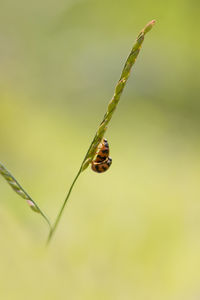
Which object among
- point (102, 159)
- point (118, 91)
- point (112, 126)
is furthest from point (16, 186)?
point (112, 126)

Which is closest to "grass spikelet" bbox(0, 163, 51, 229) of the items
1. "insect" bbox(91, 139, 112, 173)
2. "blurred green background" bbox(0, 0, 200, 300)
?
"blurred green background" bbox(0, 0, 200, 300)

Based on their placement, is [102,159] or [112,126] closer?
[102,159]

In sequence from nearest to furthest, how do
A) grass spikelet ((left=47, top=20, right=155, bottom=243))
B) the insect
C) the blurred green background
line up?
grass spikelet ((left=47, top=20, right=155, bottom=243)) → the insect → the blurred green background

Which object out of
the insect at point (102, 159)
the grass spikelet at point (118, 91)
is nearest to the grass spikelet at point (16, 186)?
the grass spikelet at point (118, 91)

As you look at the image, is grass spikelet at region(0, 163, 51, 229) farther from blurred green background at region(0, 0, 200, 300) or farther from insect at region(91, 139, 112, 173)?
insect at region(91, 139, 112, 173)

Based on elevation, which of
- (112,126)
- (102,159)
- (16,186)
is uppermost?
(16,186)

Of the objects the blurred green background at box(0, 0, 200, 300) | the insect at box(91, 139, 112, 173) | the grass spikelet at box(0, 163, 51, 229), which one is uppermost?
the grass spikelet at box(0, 163, 51, 229)

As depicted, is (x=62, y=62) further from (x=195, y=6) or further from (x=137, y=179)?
(x=137, y=179)

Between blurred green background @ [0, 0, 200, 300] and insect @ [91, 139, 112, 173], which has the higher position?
insect @ [91, 139, 112, 173]

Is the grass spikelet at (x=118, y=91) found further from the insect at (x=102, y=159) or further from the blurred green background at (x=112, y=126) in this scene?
the insect at (x=102, y=159)

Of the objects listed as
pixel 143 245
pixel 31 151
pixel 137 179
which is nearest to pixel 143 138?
pixel 137 179

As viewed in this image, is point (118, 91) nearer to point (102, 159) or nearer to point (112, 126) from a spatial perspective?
point (102, 159)
